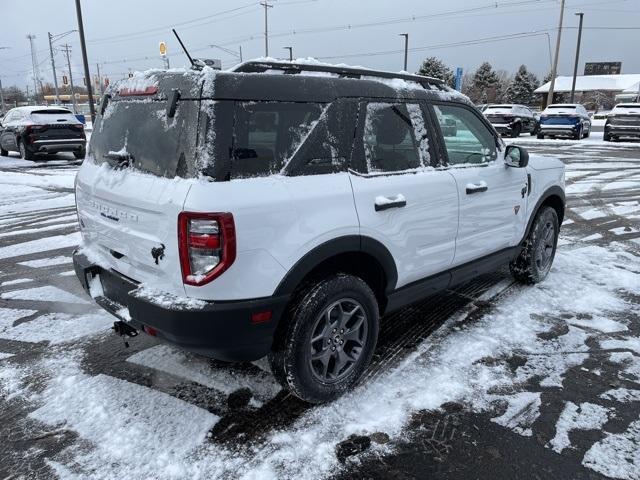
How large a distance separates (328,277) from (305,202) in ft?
1.64

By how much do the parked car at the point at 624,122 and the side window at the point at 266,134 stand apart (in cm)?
2367

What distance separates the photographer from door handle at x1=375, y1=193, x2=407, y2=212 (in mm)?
2984

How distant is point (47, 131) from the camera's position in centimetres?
1518

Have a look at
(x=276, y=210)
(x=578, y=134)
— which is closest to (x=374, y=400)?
(x=276, y=210)

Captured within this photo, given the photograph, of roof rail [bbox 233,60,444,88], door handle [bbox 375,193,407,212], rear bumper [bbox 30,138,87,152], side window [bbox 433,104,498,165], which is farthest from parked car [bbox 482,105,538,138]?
door handle [bbox 375,193,407,212]

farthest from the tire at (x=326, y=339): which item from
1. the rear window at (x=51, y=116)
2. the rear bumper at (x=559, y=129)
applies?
the rear bumper at (x=559, y=129)

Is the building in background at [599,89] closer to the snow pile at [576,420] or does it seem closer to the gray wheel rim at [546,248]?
the gray wheel rim at [546,248]

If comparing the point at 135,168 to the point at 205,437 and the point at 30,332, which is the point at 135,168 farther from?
the point at 30,332

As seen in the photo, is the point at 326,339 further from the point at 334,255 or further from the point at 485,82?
the point at 485,82

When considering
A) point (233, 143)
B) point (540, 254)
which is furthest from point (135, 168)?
point (540, 254)

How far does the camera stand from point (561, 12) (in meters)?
38.0

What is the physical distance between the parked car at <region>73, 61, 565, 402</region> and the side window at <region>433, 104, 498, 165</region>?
3cm

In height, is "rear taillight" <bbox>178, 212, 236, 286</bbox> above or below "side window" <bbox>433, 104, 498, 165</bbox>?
below

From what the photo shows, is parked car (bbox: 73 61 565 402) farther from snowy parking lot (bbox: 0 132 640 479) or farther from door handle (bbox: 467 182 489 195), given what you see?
snowy parking lot (bbox: 0 132 640 479)
